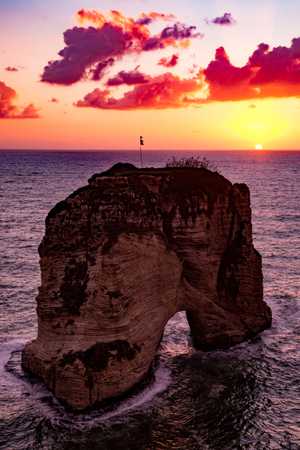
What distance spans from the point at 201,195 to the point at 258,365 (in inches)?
405

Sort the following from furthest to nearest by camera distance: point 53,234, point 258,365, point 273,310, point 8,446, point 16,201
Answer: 1. point 16,201
2. point 273,310
3. point 258,365
4. point 53,234
5. point 8,446

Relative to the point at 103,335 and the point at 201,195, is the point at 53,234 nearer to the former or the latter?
the point at 103,335

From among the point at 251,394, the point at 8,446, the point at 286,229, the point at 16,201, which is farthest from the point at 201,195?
the point at 16,201

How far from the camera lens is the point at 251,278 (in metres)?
34.4

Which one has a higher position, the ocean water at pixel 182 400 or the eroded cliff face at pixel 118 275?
the eroded cliff face at pixel 118 275

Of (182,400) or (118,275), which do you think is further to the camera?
(182,400)

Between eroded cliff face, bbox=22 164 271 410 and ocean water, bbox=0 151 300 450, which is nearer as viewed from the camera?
ocean water, bbox=0 151 300 450

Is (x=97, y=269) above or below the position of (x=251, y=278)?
above

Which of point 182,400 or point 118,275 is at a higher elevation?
point 118,275

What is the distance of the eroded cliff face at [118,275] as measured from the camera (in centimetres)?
2577

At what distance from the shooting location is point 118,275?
1024 inches

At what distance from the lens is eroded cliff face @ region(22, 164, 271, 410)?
25.8 m

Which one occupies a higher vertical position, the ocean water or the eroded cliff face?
the eroded cliff face

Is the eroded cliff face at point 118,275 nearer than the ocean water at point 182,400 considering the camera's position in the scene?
No
